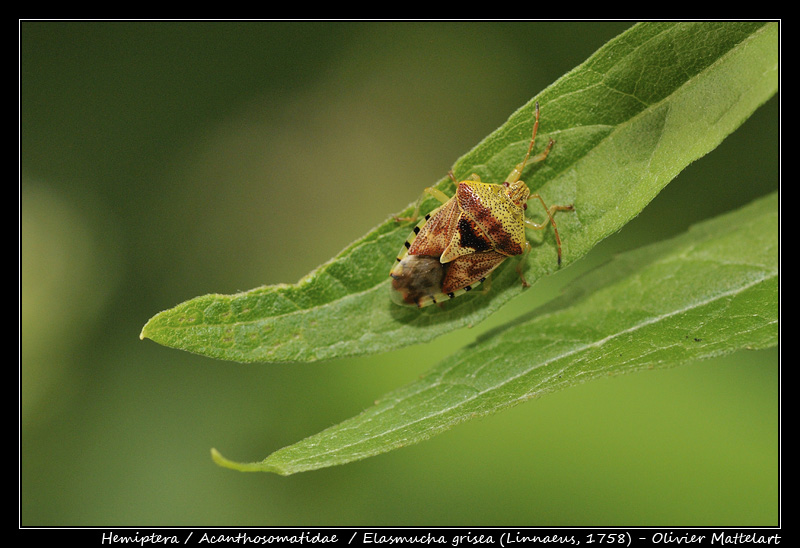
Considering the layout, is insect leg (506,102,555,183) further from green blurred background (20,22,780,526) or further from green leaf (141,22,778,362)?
green blurred background (20,22,780,526)

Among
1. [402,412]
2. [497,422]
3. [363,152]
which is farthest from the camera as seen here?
[363,152]

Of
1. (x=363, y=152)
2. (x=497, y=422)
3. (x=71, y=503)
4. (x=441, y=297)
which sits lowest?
(x=71, y=503)

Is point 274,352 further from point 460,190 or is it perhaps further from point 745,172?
point 745,172

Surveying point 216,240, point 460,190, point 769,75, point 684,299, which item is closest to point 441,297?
point 460,190

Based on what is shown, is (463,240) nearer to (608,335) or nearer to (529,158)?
(529,158)

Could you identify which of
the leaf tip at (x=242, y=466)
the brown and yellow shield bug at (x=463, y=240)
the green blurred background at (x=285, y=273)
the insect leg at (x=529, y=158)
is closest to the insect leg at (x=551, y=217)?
the brown and yellow shield bug at (x=463, y=240)

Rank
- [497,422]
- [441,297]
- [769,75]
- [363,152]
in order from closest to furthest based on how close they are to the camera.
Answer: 1. [769,75]
2. [441,297]
3. [497,422]
4. [363,152]

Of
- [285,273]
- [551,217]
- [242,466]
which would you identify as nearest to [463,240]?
[551,217]

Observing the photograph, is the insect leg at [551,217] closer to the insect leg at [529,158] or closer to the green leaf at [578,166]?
the green leaf at [578,166]
